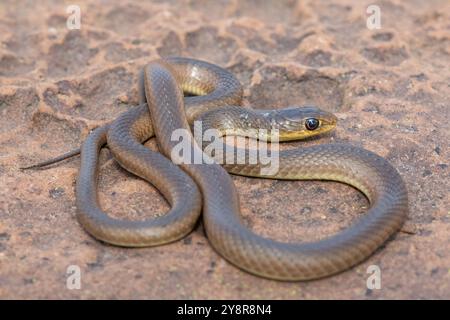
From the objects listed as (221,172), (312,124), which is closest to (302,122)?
(312,124)

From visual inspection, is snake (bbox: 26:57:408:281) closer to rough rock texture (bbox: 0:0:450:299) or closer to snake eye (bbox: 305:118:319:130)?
snake eye (bbox: 305:118:319:130)

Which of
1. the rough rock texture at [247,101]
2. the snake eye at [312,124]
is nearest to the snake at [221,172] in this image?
the snake eye at [312,124]

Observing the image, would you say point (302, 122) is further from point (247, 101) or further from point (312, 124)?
point (247, 101)

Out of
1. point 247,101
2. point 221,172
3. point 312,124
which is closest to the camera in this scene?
point 221,172

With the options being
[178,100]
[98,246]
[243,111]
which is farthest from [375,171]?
[98,246]

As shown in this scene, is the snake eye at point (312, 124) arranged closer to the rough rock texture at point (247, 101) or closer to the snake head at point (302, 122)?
the snake head at point (302, 122)

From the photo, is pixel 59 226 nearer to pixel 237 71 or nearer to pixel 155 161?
pixel 155 161
